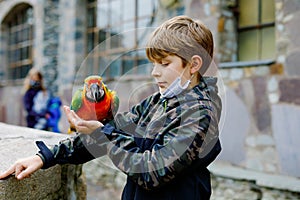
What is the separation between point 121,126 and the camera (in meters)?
1.08

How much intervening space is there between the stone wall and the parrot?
27cm

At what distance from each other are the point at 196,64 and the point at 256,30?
2875 mm

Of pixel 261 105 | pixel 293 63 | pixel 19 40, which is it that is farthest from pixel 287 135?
pixel 19 40

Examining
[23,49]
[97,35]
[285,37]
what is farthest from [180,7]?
[23,49]

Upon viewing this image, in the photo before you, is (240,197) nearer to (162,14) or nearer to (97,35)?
(162,14)

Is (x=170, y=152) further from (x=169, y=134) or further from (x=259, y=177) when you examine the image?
(x=259, y=177)

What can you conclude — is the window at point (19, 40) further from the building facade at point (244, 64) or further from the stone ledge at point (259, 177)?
the stone ledge at point (259, 177)

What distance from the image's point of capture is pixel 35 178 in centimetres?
113

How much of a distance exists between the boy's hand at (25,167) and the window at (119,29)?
332 cm

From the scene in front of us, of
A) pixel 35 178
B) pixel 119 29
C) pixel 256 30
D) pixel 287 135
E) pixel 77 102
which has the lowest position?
pixel 287 135

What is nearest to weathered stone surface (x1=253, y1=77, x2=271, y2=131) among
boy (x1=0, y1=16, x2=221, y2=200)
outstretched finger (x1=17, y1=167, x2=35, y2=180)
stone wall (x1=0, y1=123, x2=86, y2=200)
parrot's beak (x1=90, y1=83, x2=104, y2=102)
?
stone wall (x1=0, y1=123, x2=86, y2=200)

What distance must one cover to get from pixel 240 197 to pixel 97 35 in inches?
141

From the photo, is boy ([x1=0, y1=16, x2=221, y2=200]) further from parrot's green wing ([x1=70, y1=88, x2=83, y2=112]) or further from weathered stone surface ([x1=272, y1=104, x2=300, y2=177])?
weathered stone surface ([x1=272, y1=104, x2=300, y2=177])

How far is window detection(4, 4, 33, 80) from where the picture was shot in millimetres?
7223
